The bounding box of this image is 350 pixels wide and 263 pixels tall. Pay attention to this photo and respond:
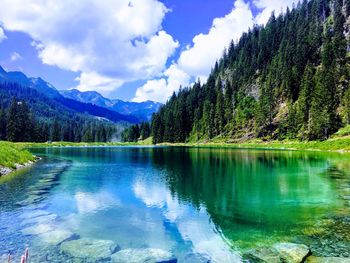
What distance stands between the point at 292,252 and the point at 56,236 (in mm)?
13596

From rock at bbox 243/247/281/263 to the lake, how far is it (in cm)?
47

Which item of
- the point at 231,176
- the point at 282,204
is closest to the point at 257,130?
the point at 231,176

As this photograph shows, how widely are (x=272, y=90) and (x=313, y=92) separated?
4217cm

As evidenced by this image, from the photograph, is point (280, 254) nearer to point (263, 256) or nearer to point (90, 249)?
point (263, 256)

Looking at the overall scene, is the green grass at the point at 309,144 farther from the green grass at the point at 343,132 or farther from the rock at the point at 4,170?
the rock at the point at 4,170

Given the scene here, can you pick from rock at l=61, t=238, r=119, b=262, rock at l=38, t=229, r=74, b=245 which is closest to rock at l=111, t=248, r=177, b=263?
rock at l=61, t=238, r=119, b=262

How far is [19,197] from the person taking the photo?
3058cm

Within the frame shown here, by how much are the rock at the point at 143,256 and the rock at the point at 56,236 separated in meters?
4.05

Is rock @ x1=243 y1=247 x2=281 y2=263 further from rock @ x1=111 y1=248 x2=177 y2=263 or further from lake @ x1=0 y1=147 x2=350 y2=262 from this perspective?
rock @ x1=111 y1=248 x2=177 y2=263

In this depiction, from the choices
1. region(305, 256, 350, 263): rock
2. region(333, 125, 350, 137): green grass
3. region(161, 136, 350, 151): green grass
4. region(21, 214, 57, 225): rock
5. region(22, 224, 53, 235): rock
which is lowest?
region(305, 256, 350, 263): rock

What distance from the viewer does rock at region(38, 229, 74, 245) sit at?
18406mm

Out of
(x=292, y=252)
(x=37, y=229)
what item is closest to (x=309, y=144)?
(x=292, y=252)

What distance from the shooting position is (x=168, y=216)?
25359 millimetres

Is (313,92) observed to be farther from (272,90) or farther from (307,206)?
(307,206)
